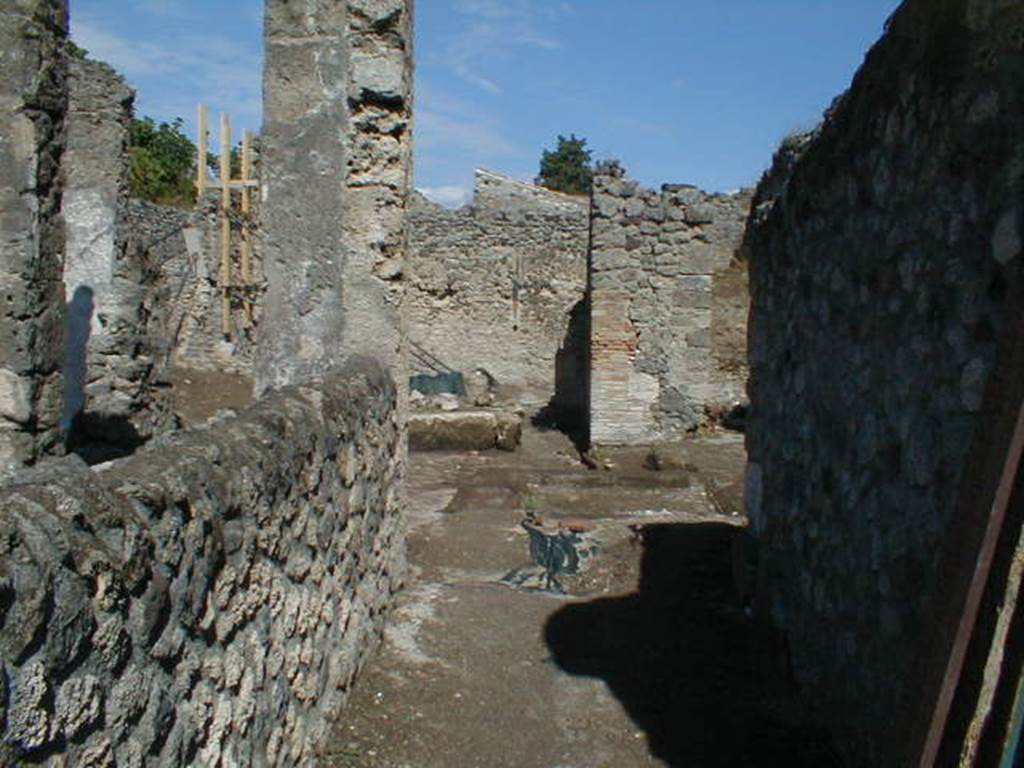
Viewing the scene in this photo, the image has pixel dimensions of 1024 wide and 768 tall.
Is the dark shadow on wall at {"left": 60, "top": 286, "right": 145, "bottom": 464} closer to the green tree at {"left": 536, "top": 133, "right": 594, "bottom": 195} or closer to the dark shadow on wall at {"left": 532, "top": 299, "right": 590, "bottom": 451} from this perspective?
the dark shadow on wall at {"left": 532, "top": 299, "right": 590, "bottom": 451}

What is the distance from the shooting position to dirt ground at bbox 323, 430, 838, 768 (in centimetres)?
373

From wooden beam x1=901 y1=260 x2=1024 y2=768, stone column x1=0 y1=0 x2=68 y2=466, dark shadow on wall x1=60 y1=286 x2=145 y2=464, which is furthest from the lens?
dark shadow on wall x1=60 y1=286 x2=145 y2=464

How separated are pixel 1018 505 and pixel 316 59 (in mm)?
4450

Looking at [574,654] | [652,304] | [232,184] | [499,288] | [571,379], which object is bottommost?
[574,654]

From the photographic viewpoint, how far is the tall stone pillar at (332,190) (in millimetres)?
→ 5340

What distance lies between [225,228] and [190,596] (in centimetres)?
1518

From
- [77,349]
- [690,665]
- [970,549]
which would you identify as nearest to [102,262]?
[77,349]

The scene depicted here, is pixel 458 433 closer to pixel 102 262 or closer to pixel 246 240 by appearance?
pixel 102 262

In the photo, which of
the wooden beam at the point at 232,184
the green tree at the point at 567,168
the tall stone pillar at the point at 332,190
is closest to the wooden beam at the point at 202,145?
the wooden beam at the point at 232,184

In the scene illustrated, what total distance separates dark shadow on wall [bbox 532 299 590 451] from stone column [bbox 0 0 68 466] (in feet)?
32.8

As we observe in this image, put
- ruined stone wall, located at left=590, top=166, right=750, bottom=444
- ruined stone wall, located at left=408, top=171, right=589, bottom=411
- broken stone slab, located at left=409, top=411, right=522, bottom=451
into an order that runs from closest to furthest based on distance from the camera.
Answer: broken stone slab, located at left=409, top=411, right=522, bottom=451
ruined stone wall, located at left=590, top=166, right=750, bottom=444
ruined stone wall, located at left=408, top=171, right=589, bottom=411

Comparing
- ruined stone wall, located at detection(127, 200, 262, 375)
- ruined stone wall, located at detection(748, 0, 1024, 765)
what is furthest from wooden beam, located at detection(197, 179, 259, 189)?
ruined stone wall, located at detection(748, 0, 1024, 765)

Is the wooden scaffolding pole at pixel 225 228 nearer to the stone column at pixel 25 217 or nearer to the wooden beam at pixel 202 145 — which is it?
the wooden beam at pixel 202 145

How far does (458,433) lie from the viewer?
11383 mm
